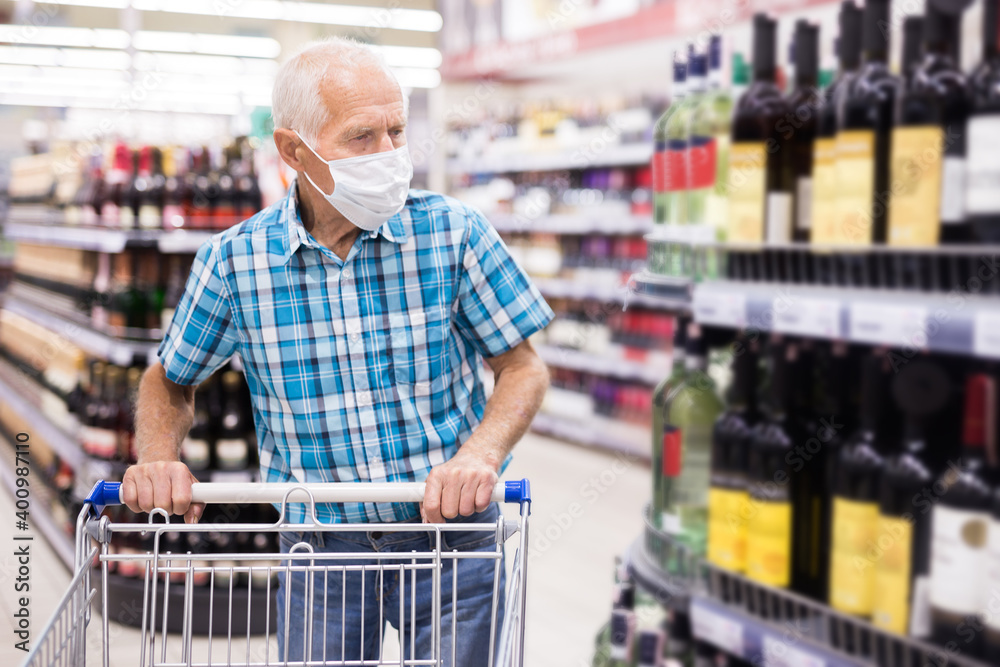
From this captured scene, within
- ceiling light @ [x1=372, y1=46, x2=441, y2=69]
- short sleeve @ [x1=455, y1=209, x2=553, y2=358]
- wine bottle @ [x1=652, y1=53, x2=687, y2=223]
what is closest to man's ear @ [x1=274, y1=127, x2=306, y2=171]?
short sleeve @ [x1=455, y1=209, x2=553, y2=358]

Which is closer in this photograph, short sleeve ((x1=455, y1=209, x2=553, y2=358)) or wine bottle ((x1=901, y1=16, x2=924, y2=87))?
wine bottle ((x1=901, y1=16, x2=924, y2=87))

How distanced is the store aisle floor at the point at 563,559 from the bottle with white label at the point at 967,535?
2.18 m

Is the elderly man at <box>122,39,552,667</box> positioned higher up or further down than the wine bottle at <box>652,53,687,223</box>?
further down

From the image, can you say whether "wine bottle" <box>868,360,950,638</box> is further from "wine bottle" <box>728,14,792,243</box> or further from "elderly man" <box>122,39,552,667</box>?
"elderly man" <box>122,39,552,667</box>

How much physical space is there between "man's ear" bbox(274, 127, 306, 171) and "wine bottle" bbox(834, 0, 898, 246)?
3.02 ft

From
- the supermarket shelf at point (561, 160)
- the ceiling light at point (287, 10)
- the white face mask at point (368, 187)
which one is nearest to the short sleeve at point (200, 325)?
the white face mask at point (368, 187)

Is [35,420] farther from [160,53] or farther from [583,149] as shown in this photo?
[160,53]

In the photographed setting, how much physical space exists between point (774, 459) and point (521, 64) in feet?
19.3

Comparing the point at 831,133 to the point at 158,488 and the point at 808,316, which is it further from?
the point at 158,488

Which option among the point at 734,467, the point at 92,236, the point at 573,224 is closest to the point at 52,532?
the point at 92,236

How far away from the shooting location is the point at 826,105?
1.65 meters

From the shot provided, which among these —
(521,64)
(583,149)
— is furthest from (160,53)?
(583,149)

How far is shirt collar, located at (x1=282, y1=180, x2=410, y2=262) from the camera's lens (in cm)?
163

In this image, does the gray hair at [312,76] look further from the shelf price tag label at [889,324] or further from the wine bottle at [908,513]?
the wine bottle at [908,513]
